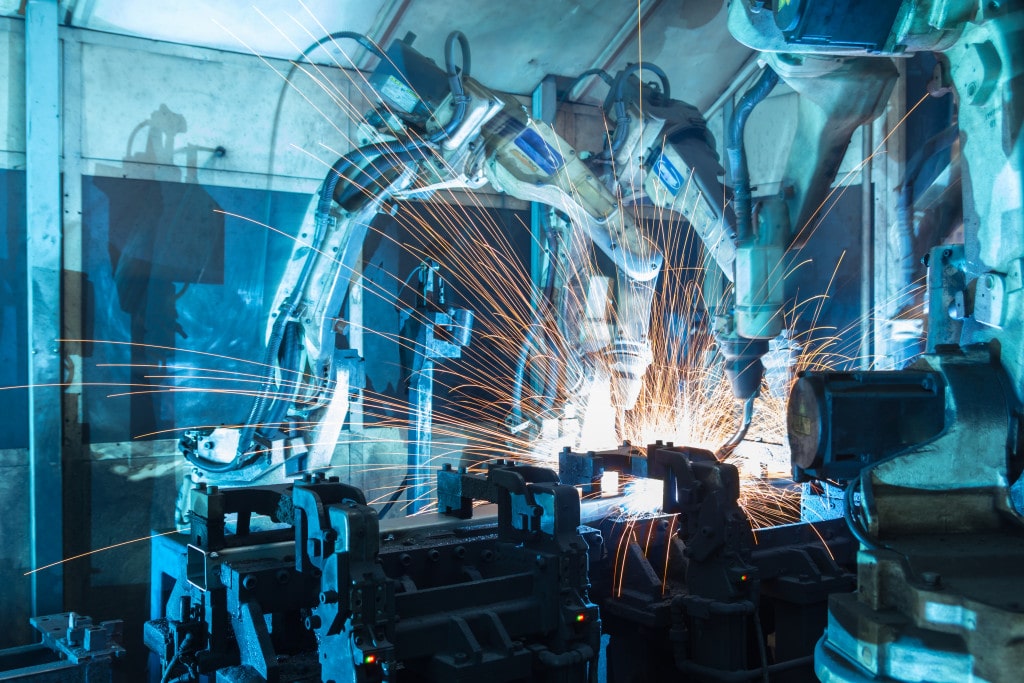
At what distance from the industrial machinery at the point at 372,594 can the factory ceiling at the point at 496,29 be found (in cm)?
326

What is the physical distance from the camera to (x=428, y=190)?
548 cm

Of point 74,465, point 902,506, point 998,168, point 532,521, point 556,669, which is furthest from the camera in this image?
point 74,465

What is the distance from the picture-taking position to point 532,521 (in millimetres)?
3188

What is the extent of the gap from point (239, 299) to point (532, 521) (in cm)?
311

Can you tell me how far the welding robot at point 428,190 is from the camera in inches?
199

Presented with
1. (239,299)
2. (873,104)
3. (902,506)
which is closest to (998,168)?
(902,506)

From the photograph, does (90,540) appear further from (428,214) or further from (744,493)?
(744,493)

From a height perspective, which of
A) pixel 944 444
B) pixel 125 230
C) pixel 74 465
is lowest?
pixel 74 465

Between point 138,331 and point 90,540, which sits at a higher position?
point 138,331

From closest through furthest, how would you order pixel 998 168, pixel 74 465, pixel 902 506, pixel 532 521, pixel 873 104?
1. pixel 902 506
2. pixel 998 168
3. pixel 532 521
4. pixel 873 104
5. pixel 74 465

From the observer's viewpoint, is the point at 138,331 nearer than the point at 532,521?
No

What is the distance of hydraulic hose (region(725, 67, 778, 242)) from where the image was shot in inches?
165

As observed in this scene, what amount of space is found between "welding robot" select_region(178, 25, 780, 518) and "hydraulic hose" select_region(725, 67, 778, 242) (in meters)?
0.57

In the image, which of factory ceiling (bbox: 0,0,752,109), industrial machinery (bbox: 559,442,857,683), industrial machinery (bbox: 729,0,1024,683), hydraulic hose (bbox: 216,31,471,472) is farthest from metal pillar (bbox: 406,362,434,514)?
industrial machinery (bbox: 729,0,1024,683)
